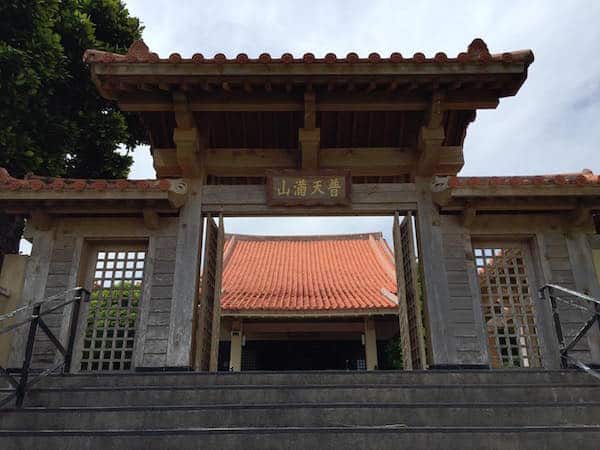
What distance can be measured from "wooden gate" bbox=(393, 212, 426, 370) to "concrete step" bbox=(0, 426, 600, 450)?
3.06 metres

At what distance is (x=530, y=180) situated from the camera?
643 cm

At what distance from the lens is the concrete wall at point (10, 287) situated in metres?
6.39

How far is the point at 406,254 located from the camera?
273 inches

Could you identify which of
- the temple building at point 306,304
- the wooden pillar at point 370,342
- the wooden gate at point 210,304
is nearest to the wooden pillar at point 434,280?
the wooden gate at point 210,304

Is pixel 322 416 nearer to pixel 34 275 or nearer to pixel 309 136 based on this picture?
pixel 309 136

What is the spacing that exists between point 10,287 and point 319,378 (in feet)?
15.4

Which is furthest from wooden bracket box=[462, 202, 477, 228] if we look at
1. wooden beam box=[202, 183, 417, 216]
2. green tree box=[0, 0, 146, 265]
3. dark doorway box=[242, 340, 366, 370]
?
dark doorway box=[242, 340, 366, 370]

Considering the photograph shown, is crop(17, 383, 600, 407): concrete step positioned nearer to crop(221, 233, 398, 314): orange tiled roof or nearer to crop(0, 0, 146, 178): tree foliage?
crop(0, 0, 146, 178): tree foliage

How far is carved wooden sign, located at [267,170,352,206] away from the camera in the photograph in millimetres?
6867

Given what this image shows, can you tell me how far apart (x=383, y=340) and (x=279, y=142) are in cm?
765

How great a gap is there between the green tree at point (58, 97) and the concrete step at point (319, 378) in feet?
16.7

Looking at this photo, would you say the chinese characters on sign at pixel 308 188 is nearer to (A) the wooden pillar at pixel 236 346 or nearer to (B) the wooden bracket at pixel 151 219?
(B) the wooden bracket at pixel 151 219

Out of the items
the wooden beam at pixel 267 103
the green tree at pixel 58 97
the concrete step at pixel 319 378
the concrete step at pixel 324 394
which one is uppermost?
the green tree at pixel 58 97

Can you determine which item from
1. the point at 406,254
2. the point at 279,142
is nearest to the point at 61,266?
the point at 279,142
